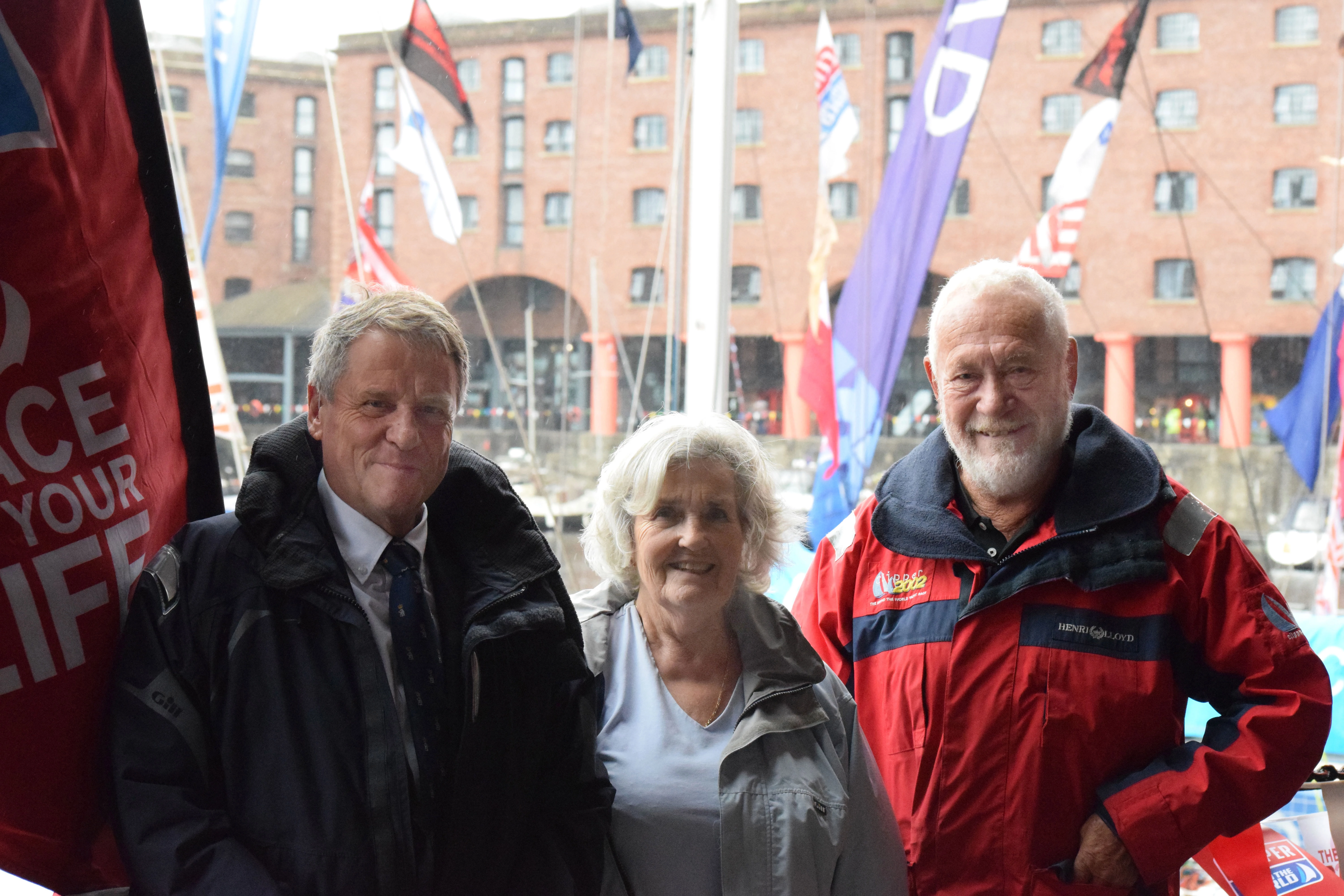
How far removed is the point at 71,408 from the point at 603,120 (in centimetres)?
1728

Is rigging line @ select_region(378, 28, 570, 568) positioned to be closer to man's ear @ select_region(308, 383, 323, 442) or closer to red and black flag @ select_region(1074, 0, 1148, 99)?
man's ear @ select_region(308, 383, 323, 442)

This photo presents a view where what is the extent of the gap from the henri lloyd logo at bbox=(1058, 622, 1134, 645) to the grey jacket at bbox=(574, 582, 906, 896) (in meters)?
0.31

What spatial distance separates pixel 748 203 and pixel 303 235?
6747 mm

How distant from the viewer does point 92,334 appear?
3.68 ft

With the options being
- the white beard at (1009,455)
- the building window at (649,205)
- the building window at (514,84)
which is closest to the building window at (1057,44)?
the building window at (649,205)

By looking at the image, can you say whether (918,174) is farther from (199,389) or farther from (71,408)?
(71,408)

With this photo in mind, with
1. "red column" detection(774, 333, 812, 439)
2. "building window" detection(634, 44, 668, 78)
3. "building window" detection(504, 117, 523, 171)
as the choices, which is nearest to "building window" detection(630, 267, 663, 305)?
"red column" detection(774, 333, 812, 439)

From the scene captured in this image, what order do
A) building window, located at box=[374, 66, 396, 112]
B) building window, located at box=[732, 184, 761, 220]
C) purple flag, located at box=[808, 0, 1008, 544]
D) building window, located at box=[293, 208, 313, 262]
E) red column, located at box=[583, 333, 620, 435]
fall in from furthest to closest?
1. building window, located at box=[732, 184, 761, 220]
2. building window, located at box=[374, 66, 396, 112]
3. red column, located at box=[583, 333, 620, 435]
4. building window, located at box=[293, 208, 313, 262]
5. purple flag, located at box=[808, 0, 1008, 544]

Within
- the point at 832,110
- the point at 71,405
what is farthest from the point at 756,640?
the point at 832,110

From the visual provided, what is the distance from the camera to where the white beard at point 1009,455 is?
161cm

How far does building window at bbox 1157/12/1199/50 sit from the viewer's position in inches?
687

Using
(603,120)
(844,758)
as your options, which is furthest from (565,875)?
(603,120)

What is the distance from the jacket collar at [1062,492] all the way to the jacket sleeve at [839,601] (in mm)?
54

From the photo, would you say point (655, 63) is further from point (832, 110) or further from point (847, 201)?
point (832, 110)
